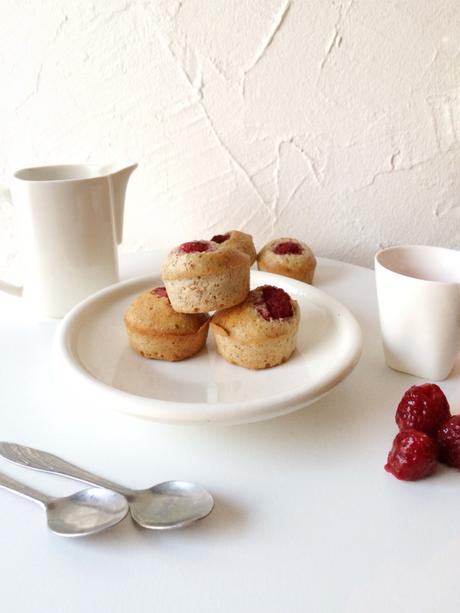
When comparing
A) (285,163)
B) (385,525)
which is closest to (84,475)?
(385,525)

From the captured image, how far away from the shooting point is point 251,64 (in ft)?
3.44

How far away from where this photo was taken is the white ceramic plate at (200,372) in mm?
571

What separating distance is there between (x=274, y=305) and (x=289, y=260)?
26 cm

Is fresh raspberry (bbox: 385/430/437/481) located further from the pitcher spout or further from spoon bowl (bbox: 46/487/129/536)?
the pitcher spout

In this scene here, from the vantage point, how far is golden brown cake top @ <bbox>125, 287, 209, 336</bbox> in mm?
725

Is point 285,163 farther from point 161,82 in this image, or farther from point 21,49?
point 21,49

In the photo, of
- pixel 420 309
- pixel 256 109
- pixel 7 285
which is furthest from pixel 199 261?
pixel 256 109

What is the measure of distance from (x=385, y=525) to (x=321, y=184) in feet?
2.44

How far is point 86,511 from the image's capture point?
0.52m

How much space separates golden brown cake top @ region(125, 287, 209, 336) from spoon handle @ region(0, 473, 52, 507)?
0.77 ft

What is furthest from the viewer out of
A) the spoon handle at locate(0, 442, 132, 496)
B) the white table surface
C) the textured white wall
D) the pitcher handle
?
the textured white wall

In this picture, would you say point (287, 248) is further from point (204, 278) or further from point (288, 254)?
point (204, 278)

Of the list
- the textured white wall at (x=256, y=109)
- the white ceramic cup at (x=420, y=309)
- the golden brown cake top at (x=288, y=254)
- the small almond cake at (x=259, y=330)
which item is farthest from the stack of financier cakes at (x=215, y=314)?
the textured white wall at (x=256, y=109)

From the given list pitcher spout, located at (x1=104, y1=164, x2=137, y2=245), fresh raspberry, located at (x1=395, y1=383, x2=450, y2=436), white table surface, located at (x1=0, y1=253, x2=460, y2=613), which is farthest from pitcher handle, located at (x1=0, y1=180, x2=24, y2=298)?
fresh raspberry, located at (x1=395, y1=383, x2=450, y2=436)
